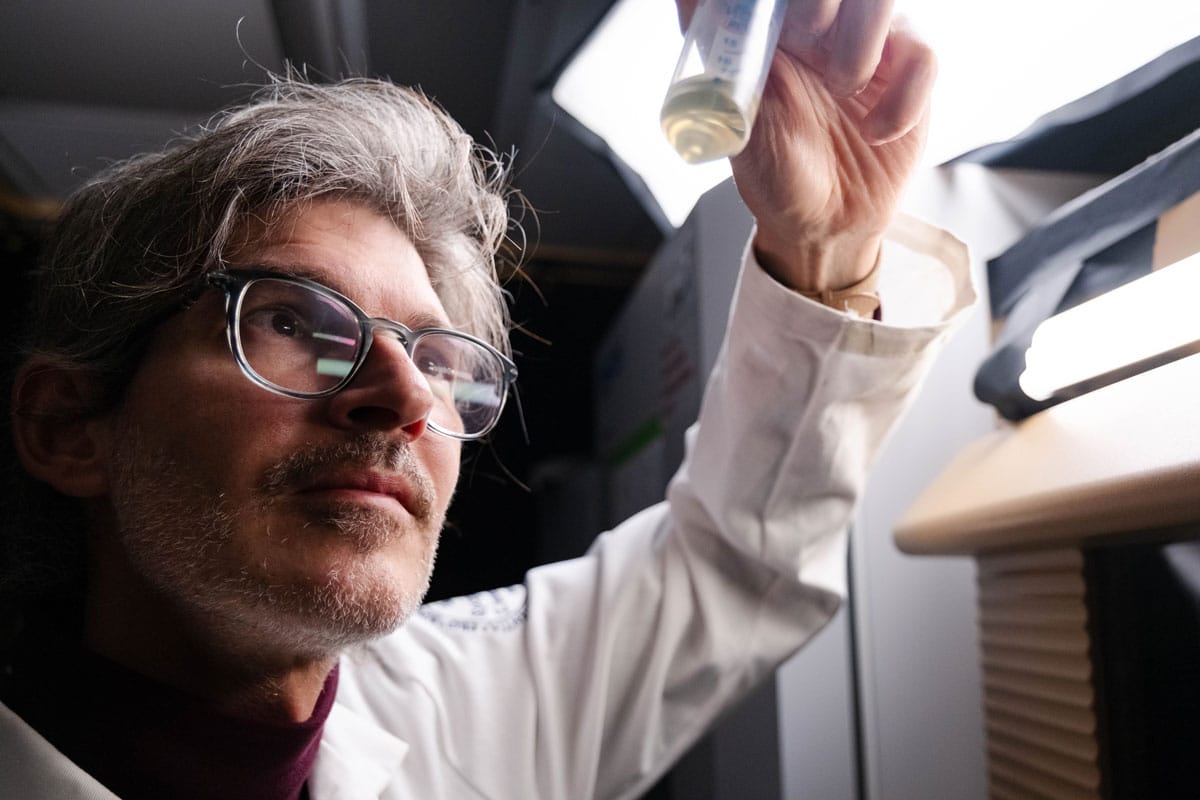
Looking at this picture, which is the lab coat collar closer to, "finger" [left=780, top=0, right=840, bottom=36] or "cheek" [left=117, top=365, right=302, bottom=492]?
"cheek" [left=117, top=365, right=302, bottom=492]

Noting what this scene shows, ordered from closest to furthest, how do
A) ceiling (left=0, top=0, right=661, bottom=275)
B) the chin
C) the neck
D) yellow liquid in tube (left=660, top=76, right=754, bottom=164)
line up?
yellow liquid in tube (left=660, top=76, right=754, bottom=164)
the chin
the neck
ceiling (left=0, top=0, right=661, bottom=275)

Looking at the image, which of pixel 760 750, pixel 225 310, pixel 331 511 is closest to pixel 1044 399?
pixel 760 750

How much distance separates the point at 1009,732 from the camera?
36.7 inches

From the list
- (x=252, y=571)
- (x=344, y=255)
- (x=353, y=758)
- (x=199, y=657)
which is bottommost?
(x=353, y=758)

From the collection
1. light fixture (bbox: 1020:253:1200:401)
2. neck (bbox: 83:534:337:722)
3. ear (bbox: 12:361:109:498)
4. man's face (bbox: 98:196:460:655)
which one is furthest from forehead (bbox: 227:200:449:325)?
light fixture (bbox: 1020:253:1200:401)

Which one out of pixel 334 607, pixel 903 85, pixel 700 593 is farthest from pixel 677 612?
pixel 903 85

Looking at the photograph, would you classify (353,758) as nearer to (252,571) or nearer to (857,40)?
(252,571)

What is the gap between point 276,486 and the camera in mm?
826

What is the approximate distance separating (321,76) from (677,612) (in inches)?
47.0

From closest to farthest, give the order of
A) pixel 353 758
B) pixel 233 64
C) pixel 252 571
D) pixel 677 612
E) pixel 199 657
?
pixel 252 571
pixel 199 657
pixel 353 758
pixel 677 612
pixel 233 64

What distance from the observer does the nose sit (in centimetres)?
86

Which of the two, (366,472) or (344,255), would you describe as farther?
(344,255)

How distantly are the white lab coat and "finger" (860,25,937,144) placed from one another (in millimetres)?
239

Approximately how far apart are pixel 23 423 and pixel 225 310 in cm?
36
